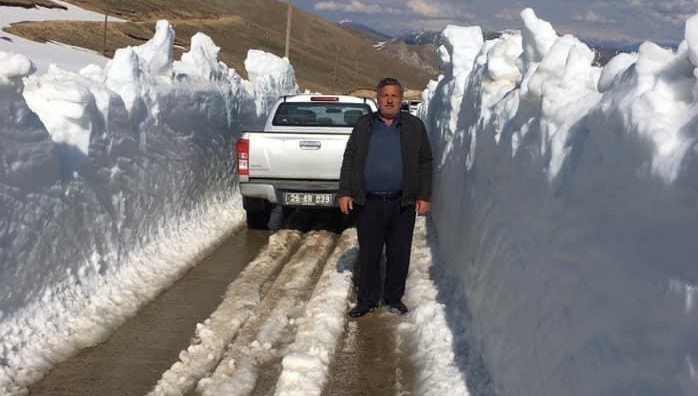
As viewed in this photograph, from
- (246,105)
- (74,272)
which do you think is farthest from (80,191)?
(246,105)

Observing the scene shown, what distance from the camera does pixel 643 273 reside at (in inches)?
96.3

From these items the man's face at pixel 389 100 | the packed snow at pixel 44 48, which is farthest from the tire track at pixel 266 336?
the packed snow at pixel 44 48

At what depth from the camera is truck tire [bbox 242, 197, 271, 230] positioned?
9.66 meters

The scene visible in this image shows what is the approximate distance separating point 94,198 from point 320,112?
470cm

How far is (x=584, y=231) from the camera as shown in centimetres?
312

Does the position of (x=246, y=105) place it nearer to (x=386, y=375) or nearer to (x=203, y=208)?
(x=203, y=208)

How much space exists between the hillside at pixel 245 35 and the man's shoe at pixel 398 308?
47.3 metres

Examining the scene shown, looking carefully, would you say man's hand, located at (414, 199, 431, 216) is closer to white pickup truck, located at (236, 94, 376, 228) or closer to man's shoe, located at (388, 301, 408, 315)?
man's shoe, located at (388, 301, 408, 315)

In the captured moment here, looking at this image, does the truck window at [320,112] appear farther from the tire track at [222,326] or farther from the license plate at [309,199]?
the tire track at [222,326]

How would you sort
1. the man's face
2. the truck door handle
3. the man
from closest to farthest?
the man's face, the man, the truck door handle

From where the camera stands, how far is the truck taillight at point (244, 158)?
9.22m

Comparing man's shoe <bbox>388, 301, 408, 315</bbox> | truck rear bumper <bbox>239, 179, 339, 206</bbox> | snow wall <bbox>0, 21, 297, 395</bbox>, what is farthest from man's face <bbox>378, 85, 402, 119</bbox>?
truck rear bumper <bbox>239, 179, 339, 206</bbox>

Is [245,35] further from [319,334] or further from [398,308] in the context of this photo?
[319,334]

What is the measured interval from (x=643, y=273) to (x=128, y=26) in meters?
75.4
